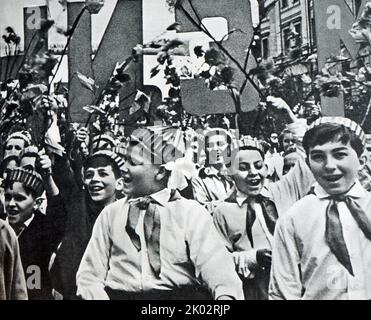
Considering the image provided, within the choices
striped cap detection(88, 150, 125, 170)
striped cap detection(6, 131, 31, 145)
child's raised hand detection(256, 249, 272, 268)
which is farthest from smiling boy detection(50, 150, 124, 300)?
child's raised hand detection(256, 249, 272, 268)

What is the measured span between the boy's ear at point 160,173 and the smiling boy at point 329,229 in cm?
51

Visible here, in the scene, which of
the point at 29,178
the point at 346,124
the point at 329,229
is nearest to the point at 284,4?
the point at 346,124

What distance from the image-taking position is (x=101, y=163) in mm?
2301

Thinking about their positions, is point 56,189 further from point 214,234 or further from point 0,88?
point 214,234

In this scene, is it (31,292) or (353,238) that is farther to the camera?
(31,292)

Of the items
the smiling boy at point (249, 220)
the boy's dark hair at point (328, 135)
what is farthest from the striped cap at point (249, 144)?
the boy's dark hair at point (328, 135)

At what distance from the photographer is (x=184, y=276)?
86.5 inches

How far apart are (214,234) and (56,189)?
2.33 feet

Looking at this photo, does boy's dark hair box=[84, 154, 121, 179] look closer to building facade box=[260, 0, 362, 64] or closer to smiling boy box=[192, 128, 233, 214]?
smiling boy box=[192, 128, 233, 214]

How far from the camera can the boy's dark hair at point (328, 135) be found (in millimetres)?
2184

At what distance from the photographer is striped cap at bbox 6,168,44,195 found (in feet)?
7.73

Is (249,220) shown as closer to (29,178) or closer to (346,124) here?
(346,124)
